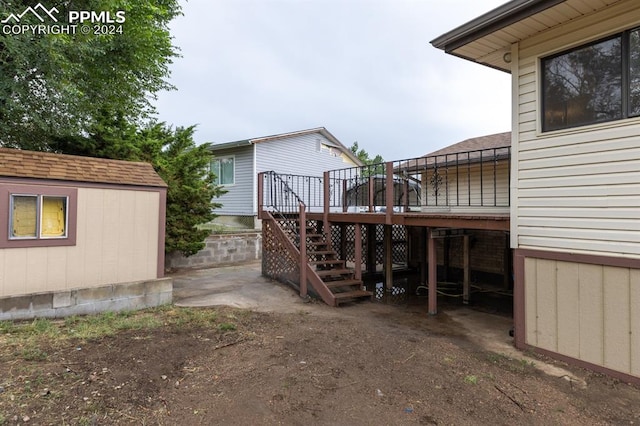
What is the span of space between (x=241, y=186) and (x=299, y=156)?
351 cm

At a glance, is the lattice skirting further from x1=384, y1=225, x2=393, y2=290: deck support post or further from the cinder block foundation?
the cinder block foundation

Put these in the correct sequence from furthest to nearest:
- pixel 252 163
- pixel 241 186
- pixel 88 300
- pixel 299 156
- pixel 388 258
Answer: pixel 299 156
pixel 241 186
pixel 252 163
pixel 388 258
pixel 88 300

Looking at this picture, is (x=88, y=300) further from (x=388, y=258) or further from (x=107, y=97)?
(x=388, y=258)

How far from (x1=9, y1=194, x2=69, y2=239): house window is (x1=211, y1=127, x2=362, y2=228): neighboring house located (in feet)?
32.0

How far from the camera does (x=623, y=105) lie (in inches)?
137

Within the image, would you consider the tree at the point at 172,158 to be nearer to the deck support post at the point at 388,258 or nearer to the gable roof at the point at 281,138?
the gable roof at the point at 281,138

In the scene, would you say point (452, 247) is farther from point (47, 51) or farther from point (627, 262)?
point (47, 51)

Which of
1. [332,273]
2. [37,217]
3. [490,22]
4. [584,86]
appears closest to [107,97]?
[37,217]

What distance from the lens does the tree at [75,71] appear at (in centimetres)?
620

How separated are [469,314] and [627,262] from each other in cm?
327

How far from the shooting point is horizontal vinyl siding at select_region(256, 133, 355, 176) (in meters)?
15.4

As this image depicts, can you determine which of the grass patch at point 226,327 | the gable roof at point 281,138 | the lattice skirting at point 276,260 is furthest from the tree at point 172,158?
the grass patch at point 226,327

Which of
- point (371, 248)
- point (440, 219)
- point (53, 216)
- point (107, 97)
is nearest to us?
point (53, 216)

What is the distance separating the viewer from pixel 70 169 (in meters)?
5.20
